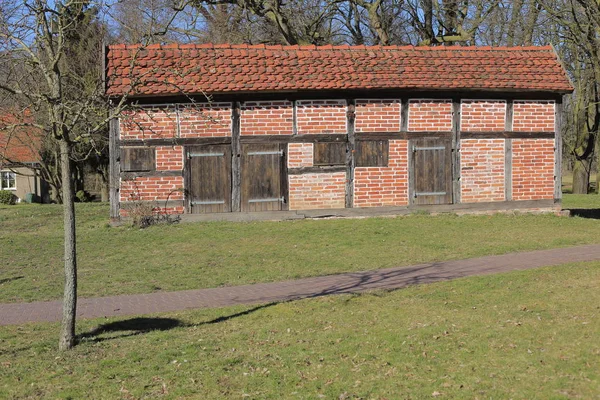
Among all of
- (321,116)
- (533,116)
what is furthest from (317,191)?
(533,116)

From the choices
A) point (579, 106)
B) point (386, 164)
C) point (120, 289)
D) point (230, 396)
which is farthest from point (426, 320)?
point (579, 106)

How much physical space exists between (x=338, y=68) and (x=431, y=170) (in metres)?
3.60

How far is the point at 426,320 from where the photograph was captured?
324 inches

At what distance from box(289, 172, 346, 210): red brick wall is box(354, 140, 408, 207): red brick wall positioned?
1.38 feet

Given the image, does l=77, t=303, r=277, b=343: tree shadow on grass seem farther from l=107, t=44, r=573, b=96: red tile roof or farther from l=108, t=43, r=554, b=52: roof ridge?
l=108, t=43, r=554, b=52: roof ridge

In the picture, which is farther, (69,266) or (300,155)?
(300,155)

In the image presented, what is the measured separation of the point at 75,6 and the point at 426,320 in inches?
212

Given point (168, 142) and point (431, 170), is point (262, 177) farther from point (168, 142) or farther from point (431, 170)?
point (431, 170)

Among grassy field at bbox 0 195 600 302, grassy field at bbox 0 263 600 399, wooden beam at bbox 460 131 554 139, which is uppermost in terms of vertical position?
wooden beam at bbox 460 131 554 139

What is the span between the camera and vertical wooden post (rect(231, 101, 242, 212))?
17453mm

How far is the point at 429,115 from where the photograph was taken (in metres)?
18.2

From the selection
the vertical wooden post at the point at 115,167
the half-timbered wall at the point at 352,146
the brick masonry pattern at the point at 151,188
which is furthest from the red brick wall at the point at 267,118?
the vertical wooden post at the point at 115,167

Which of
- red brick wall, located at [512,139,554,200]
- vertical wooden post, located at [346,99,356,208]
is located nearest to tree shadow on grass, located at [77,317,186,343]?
vertical wooden post, located at [346,99,356,208]

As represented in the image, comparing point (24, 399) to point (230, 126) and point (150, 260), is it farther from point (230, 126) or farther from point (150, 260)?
point (230, 126)
